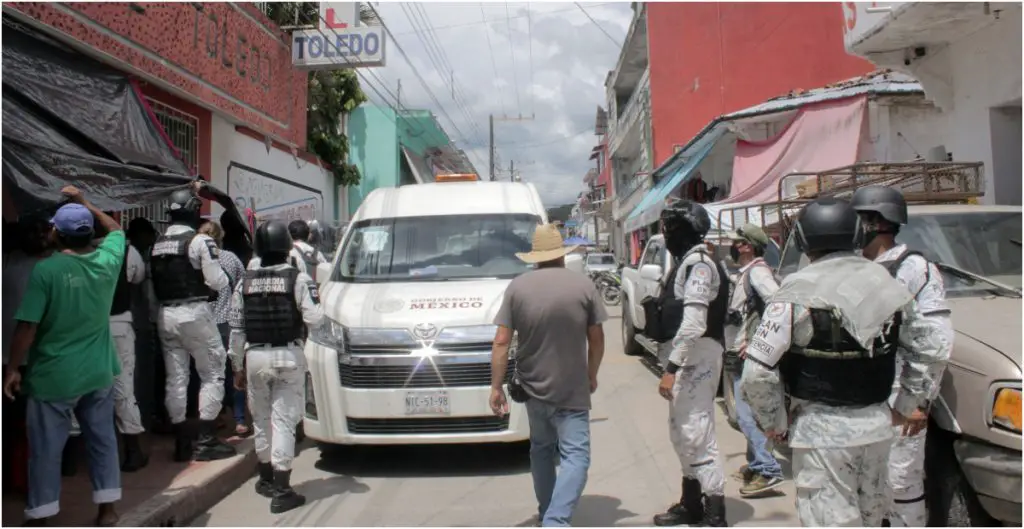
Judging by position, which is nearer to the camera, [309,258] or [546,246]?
[546,246]

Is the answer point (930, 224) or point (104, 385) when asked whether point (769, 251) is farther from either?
point (104, 385)

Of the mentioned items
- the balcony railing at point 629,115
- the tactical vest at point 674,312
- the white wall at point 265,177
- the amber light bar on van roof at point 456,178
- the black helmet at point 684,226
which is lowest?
the tactical vest at point 674,312

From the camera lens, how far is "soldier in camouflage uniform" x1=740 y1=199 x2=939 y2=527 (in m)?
2.75

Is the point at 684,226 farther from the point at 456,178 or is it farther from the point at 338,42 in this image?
the point at 338,42

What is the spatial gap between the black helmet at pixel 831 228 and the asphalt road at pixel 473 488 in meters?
2.14

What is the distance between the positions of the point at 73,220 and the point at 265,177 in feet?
25.9

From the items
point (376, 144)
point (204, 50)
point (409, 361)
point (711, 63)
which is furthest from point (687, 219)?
point (711, 63)

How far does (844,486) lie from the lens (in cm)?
276

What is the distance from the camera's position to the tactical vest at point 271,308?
15.4 feet

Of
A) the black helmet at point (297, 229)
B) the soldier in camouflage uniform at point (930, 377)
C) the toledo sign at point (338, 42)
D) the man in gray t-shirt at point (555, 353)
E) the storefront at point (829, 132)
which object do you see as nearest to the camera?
the soldier in camouflage uniform at point (930, 377)

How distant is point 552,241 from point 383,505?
86.0 inches

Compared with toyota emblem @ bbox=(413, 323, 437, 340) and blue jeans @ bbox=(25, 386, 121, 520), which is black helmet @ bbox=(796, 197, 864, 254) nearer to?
toyota emblem @ bbox=(413, 323, 437, 340)

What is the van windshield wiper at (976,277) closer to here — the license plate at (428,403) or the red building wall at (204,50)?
the license plate at (428,403)

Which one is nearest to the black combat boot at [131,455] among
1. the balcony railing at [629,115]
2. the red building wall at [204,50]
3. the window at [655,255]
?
the red building wall at [204,50]
